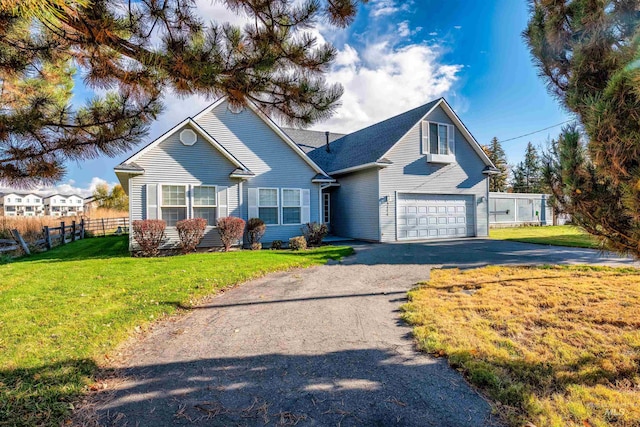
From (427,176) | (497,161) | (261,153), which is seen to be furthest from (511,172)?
(261,153)

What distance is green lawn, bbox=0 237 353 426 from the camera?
280 cm

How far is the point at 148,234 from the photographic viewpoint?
423 inches

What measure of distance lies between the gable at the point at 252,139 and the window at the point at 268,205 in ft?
3.20

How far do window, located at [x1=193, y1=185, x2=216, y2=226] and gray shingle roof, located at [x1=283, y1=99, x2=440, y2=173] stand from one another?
7038mm

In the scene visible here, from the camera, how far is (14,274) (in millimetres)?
7945

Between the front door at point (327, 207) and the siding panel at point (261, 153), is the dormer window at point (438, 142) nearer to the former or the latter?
the front door at point (327, 207)

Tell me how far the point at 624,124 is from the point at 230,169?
1205 centimetres

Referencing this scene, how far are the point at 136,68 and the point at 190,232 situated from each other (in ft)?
27.6

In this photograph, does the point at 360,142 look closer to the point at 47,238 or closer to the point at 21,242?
the point at 47,238

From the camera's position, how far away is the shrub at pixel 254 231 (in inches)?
505

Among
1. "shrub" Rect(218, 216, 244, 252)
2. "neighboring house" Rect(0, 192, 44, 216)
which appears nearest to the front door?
"shrub" Rect(218, 216, 244, 252)

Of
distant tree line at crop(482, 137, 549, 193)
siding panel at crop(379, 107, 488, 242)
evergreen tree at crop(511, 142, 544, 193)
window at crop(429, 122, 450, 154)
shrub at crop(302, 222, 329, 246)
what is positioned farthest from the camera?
evergreen tree at crop(511, 142, 544, 193)

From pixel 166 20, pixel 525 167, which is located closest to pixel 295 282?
pixel 166 20

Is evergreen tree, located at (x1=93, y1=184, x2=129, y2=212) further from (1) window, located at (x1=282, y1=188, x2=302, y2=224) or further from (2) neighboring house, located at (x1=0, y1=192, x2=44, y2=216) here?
(2) neighboring house, located at (x1=0, y1=192, x2=44, y2=216)
